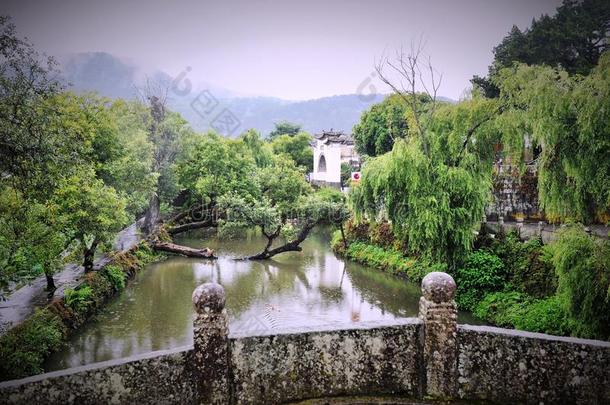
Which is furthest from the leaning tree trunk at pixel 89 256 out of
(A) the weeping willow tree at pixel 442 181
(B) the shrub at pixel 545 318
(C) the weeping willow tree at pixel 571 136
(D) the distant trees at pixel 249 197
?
(C) the weeping willow tree at pixel 571 136

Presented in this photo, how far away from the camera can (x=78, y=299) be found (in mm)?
12781

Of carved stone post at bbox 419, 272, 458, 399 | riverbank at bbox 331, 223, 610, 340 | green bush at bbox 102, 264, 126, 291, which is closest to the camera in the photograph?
carved stone post at bbox 419, 272, 458, 399

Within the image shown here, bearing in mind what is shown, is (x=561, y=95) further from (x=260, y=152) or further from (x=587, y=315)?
(x=260, y=152)

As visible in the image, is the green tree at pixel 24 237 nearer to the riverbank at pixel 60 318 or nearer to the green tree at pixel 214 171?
the riverbank at pixel 60 318

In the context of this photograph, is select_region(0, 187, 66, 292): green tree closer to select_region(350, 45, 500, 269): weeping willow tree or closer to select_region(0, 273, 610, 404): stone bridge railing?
select_region(0, 273, 610, 404): stone bridge railing

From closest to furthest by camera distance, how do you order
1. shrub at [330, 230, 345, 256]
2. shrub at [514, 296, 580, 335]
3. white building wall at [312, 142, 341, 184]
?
shrub at [514, 296, 580, 335]
shrub at [330, 230, 345, 256]
white building wall at [312, 142, 341, 184]

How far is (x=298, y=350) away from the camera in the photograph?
16.3 feet

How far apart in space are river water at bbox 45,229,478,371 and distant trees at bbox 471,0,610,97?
14.5 m

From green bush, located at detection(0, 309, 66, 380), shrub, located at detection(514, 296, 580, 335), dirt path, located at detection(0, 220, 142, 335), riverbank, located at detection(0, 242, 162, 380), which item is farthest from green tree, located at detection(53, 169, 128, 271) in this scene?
shrub, located at detection(514, 296, 580, 335)

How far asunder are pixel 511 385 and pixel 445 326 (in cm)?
98

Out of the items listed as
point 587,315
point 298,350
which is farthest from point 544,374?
point 587,315

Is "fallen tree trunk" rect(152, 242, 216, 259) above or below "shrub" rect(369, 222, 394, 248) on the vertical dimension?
below

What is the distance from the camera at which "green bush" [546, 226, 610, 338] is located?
868 cm

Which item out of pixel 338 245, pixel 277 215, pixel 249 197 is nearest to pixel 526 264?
pixel 338 245
